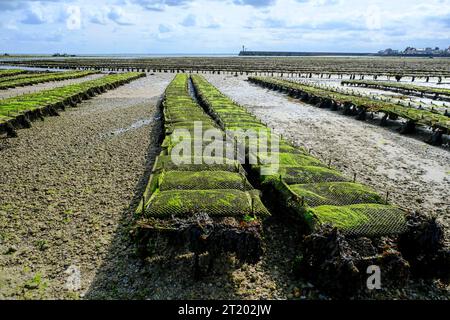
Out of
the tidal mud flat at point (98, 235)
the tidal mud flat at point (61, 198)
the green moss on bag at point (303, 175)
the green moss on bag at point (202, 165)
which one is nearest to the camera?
the tidal mud flat at point (98, 235)

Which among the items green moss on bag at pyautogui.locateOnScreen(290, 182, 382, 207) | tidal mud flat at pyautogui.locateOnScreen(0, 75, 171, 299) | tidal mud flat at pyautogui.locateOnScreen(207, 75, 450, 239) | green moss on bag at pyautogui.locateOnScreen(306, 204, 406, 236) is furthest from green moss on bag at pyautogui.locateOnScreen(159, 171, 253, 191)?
tidal mud flat at pyautogui.locateOnScreen(207, 75, 450, 239)

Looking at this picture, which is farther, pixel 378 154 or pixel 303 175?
pixel 378 154

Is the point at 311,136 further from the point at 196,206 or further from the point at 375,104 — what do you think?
the point at 196,206

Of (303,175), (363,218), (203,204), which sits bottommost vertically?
(363,218)

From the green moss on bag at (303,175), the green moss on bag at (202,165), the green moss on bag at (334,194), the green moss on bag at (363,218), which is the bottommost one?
the green moss on bag at (363,218)

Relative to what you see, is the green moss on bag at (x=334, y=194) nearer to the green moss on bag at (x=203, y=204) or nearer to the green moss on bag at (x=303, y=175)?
the green moss on bag at (x=303, y=175)

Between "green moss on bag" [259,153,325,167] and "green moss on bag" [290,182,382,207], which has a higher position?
"green moss on bag" [259,153,325,167]

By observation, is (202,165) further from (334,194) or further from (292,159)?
(334,194)

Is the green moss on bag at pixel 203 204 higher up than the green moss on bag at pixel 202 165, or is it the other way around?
the green moss on bag at pixel 202 165

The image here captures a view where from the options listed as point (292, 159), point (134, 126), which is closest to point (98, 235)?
point (292, 159)

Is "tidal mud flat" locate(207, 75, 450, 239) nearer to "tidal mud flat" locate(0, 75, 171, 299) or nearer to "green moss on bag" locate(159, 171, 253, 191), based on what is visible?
"green moss on bag" locate(159, 171, 253, 191)

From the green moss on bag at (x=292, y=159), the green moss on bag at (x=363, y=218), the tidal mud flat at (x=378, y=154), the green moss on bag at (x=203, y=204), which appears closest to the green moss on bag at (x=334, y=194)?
the green moss on bag at (x=363, y=218)

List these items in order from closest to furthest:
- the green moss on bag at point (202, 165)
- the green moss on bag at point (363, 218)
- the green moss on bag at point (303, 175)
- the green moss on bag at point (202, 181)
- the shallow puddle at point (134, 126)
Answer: the green moss on bag at point (363, 218)
the green moss on bag at point (202, 181)
the green moss on bag at point (303, 175)
the green moss on bag at point (202, 165)
the shallow puddle at point (134, 126)

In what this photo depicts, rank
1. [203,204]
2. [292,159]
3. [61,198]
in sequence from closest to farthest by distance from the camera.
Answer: [203,204], [61,198], [292,159]
